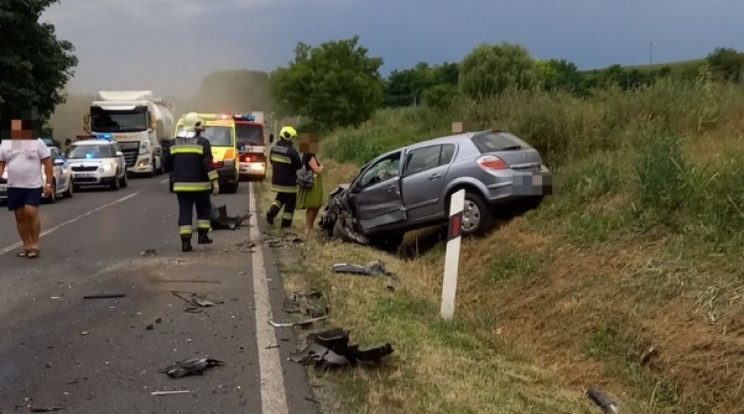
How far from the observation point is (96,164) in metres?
26.3

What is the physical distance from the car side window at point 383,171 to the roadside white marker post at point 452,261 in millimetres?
4760

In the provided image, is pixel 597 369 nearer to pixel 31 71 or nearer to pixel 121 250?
pixel 121 250

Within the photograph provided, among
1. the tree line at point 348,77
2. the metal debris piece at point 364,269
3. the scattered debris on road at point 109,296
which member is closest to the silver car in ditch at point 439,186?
the metal debris piece at point 364,269

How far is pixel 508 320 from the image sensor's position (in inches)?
351

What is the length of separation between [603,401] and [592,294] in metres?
2.13

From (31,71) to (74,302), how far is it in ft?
104

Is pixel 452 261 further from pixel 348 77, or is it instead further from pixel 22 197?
pixel 348 77

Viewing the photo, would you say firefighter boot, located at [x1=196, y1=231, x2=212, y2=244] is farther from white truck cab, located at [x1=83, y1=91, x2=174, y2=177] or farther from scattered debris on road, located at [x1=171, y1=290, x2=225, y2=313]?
white truck cab, located at [x1=83, y1=91, x2=174, y2=177]

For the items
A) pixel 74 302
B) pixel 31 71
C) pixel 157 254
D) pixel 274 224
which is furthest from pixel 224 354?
pixel 31 71

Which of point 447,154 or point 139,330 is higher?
point 447,154

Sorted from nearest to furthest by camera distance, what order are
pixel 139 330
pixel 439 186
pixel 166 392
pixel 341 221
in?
pixel 166 392, pixel 139 330, pixel 439 186, pixel 341 221

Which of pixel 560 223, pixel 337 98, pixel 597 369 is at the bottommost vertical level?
pixel 597 369

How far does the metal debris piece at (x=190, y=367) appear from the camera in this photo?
5848 mm

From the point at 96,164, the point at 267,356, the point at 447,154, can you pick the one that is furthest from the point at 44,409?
the point at 96,164
